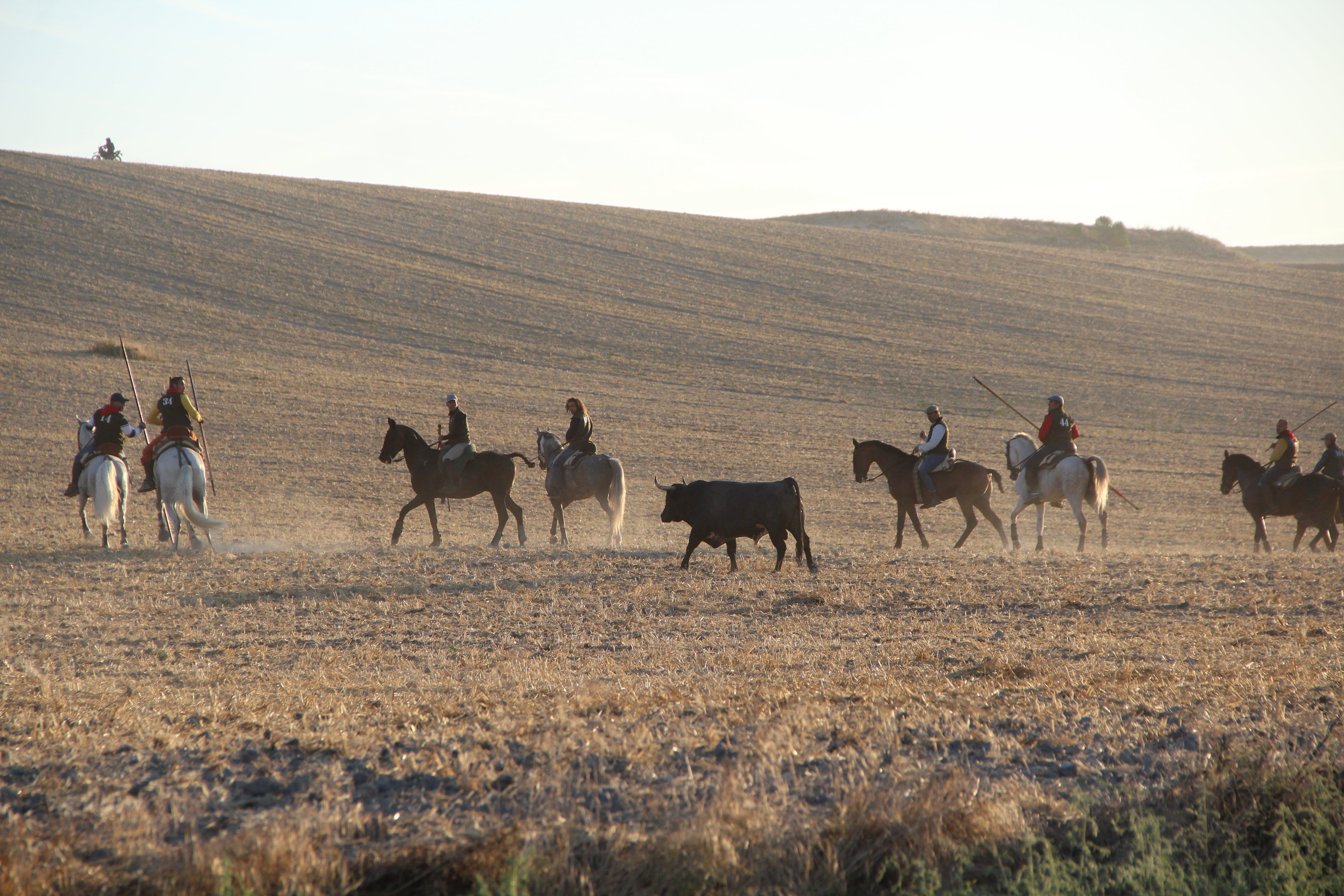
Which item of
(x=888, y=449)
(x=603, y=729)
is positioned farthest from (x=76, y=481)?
(x=603, y=729)

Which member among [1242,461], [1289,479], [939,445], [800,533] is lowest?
[800,533]

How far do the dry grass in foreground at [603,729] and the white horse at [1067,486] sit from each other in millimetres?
6127

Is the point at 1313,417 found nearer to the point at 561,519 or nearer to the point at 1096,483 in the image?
the point at 1096,483

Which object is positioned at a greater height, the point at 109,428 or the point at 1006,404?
the point at 1006,404

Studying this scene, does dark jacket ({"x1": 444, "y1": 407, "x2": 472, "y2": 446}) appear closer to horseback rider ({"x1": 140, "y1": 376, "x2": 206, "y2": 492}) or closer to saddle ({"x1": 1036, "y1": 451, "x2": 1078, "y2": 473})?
horseback rider ({"x1": 140, "y1": 376, "x2": 206, "y2": 492})

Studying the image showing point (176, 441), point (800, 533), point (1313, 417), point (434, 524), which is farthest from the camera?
point (1313, 417)

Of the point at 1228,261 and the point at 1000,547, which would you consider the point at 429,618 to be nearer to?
the point at 1000,547

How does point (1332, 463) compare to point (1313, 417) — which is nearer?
point (1332, 463)

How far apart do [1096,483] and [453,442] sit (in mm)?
10313

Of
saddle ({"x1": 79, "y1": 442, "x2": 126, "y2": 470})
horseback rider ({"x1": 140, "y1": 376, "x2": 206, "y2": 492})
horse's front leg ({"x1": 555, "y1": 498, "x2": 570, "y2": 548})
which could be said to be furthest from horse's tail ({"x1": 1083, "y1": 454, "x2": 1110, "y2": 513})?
saddle ({"x1": 79, "y1": 442, "x2": 126, "y2": 470})

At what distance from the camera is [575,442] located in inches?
631

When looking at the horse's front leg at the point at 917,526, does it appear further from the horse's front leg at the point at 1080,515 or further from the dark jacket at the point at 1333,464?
the dark jacket at the point at 1333,464

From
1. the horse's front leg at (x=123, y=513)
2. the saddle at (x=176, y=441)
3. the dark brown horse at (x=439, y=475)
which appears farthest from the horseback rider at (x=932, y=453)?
the horse's front leg at (x=123, y=513)

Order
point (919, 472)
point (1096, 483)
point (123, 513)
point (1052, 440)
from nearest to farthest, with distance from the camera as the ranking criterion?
1. point (123, 513)
2. point (919, 472)
3. point (1052, 440)
4. point (1096, 483)
